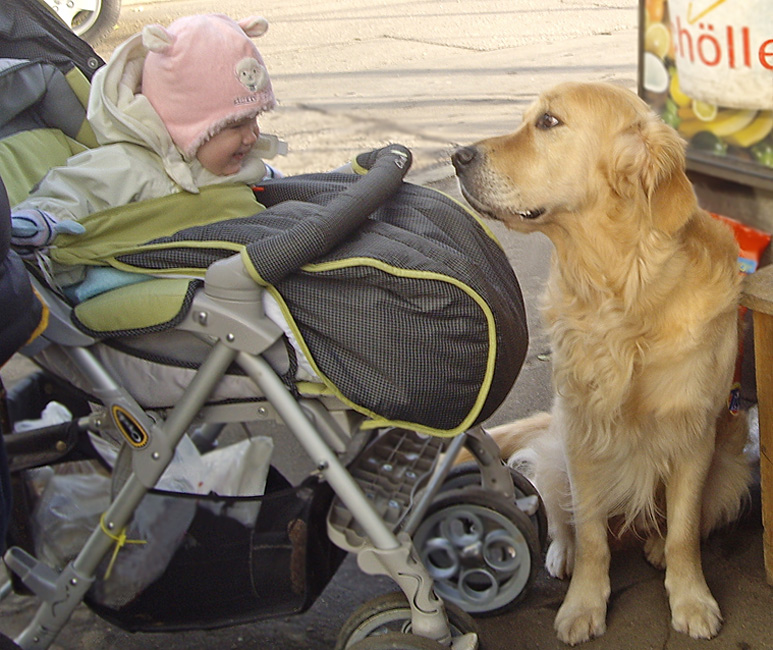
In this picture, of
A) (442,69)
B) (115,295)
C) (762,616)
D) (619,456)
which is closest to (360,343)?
(115,295)

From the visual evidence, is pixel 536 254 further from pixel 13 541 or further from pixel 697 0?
pixel 13 541

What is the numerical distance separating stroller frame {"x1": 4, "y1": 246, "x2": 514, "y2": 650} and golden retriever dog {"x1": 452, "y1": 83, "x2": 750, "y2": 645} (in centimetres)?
56

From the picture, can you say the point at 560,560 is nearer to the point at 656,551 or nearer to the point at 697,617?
the point at 656,551

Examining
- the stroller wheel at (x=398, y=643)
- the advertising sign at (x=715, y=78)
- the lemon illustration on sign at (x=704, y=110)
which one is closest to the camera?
the stroller wheel at (x=398, y=643)

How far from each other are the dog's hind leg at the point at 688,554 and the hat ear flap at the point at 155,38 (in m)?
1.56

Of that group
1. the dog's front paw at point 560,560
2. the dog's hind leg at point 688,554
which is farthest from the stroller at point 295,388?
the dog's hind leg at point 688,554

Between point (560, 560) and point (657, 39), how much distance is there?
2188mm

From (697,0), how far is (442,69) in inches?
186

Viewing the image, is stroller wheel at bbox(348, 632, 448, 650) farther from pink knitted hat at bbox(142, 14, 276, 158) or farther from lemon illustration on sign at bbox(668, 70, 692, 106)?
lemon illustration on sign at bbox(668, 70, 692, 106)

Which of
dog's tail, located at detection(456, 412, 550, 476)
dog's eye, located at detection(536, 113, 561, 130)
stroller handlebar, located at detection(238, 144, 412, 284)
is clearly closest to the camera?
stroller handlebar, located at detection(238, 144, 412, 284)

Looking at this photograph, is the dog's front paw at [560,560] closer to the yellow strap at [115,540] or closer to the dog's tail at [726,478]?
the dog's tail at [726,478]

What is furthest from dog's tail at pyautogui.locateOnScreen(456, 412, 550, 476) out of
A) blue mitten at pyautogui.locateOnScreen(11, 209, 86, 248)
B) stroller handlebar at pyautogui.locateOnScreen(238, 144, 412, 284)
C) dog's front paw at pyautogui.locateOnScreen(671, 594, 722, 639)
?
blue mitten at pyautogui.locateOnScreen(11, 209, 86, 248)

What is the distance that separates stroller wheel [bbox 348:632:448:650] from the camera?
1849 millimetres

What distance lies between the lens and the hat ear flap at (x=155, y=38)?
199cm
